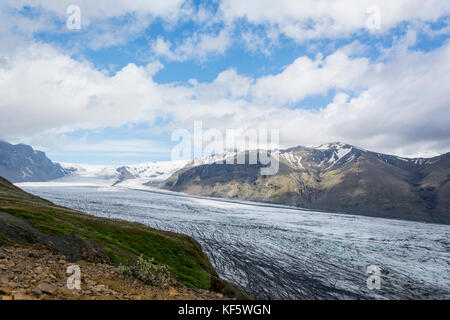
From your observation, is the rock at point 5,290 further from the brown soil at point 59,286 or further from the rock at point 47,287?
the rock at point 47,287

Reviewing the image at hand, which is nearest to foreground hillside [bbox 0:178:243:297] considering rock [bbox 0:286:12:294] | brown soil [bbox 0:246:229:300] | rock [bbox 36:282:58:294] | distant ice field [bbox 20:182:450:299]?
brown soil [bbox 0:246:229:300]

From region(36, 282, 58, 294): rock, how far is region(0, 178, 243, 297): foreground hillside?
10.5 meters

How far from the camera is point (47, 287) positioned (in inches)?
432

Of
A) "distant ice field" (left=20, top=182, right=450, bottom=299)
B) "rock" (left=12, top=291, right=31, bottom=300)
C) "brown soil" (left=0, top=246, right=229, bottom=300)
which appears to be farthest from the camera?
"distant ice field" (left=20, top=182, right=450, bottom=299)

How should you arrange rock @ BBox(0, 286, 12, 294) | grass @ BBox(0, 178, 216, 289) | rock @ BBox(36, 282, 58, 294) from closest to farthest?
rock @ BBox(0, 286, 12, 294), rock @ BBox(36, 282, 58, 294), grass @ BBox(0, 178, 216, 289)

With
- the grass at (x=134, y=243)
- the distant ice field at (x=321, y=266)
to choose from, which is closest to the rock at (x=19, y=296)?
the grass at (x=134, y=243)

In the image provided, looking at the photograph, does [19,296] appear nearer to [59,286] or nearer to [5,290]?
[5,290]

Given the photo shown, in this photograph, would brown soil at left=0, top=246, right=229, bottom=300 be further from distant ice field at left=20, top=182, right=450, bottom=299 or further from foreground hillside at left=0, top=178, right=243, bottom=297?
distant ice field at left=20, top=182, right=450, bottom=299

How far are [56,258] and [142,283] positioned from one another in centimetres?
960

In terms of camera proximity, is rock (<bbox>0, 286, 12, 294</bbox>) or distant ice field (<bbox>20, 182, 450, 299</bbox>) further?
distant ice field (<bbox>20, 182, 450, 299</bbox>)

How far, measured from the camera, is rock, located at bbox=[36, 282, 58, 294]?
35.1ft

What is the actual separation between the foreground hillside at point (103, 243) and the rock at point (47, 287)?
415 inches

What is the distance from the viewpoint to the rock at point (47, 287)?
10.7m
